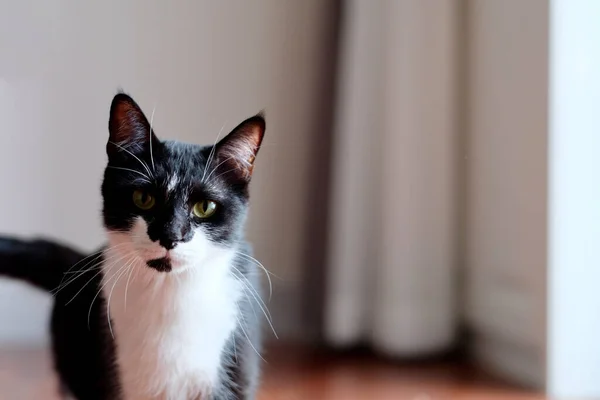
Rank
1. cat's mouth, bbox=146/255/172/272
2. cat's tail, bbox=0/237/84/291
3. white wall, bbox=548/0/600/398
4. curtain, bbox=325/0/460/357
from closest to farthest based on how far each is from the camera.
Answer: cat's mouth, bbox=146/255/172/272 → cat's tail, bbox=0/237/84/291 → white wall, bbox=548/0/600/398 → curtain, bbox=325/0/460/357

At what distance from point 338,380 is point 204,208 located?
20.1 inches

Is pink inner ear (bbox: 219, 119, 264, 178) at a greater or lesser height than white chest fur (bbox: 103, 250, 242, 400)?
greater

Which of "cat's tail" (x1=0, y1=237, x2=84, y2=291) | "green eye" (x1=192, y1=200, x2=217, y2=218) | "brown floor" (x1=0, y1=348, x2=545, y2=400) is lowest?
"brown floor" (x1=0, y1=348, x2=545, y2=400)

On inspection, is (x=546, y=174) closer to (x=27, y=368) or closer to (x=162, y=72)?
(x=162, y=72)

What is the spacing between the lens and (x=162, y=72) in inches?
35.4

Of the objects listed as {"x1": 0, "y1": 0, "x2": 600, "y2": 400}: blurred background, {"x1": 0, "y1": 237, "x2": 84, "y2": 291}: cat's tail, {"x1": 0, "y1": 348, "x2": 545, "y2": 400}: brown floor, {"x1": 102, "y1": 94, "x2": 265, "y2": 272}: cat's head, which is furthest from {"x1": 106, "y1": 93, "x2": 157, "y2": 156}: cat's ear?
{"x1": 0, "y1": 348, "x2": 545, "y2": 400}: brown floor

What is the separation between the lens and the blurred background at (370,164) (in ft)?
2.90

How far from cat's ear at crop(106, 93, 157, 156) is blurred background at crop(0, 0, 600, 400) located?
11 cm

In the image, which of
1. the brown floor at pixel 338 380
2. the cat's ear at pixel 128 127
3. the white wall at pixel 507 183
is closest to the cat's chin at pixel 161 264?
the cat's ear at pixel 128 127

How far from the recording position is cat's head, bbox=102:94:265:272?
70 centimetres

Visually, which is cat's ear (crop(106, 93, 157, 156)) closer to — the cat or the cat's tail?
the cat

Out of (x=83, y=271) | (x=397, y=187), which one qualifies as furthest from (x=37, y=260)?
→ (x=397, y=187)

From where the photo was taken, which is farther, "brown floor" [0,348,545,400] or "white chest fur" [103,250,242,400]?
"brown floor" [0,348,545,400]

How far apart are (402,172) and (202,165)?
0.53 meters
